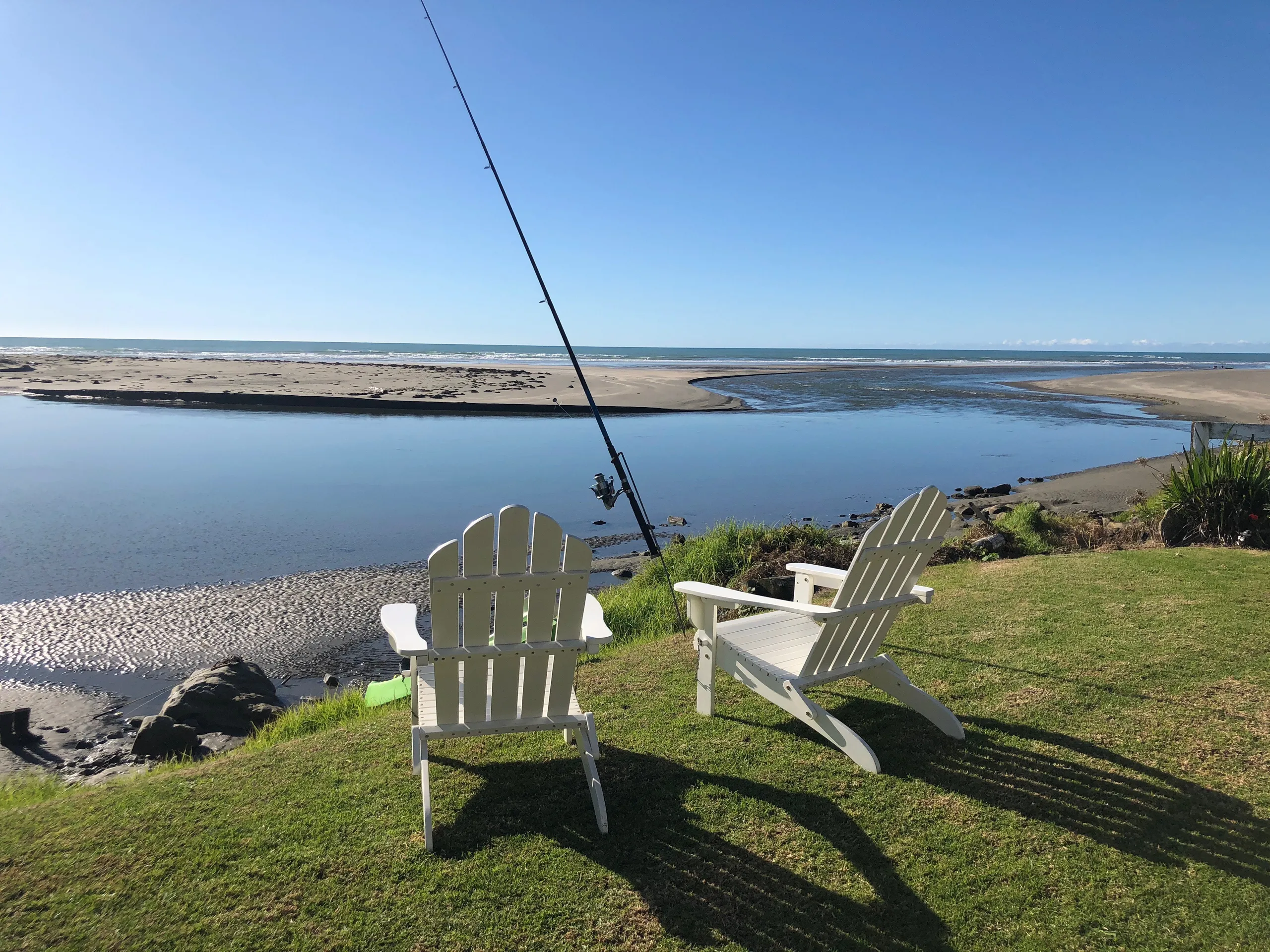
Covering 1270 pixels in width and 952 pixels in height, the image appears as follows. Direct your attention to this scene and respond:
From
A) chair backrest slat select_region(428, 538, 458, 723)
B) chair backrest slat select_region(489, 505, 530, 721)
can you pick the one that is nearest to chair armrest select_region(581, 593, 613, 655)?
chair backrest slat select_region(489, 505, 530, 721)

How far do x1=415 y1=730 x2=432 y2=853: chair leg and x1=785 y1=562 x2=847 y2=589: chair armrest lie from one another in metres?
2.19

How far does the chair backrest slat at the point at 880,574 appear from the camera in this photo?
12.4 feet

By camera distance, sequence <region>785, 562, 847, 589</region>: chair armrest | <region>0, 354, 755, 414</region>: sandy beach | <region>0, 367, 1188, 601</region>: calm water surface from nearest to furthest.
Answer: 1. <region>785, 562, 847, 589</region>: chair armrest
2. <region>0, 367, 1188, 601</region>: calm water surface
3. <region>0, 354, 755, 414</region>: sandy beach

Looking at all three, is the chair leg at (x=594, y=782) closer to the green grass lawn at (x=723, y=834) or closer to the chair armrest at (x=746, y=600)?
the green grass lawn at (x=723, y=834)

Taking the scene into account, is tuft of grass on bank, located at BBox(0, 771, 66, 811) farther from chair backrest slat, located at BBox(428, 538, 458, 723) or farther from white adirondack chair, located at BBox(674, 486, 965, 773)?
white adirondack chair, located at BBox(674, 486, 965, 773)

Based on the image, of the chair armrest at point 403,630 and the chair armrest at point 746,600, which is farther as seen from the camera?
the chair armrest at point 746,600

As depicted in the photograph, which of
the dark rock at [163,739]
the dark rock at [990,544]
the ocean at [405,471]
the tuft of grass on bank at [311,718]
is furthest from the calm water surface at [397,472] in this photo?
the tuft of grass on bank at [311,718]

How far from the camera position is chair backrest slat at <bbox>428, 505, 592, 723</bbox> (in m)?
3.17

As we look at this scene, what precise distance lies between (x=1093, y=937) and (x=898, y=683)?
159 centimetres

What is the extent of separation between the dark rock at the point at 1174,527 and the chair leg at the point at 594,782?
7.46 metres

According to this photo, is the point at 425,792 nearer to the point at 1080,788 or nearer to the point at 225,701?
the point at 1080,788

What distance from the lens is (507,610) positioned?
129 inches

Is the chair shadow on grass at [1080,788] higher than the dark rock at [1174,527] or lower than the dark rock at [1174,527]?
lower

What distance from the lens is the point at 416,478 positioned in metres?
15.1
